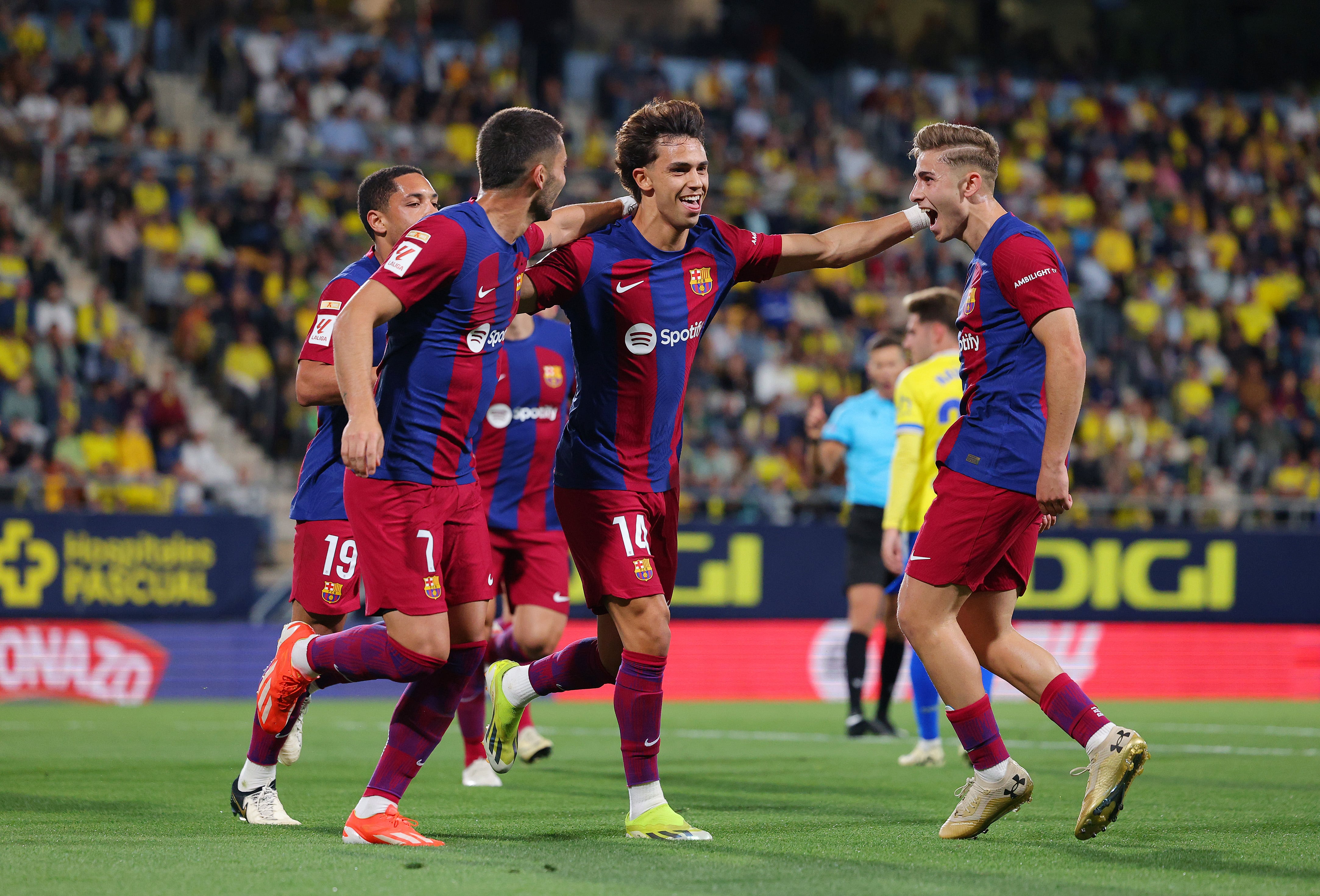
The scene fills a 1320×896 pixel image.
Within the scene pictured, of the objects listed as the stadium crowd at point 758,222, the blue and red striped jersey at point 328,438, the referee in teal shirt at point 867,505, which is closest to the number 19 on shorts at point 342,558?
the blue and red striped jersey at point 328,438

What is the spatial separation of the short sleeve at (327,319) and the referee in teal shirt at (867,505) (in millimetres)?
4805

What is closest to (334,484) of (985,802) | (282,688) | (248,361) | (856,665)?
(282,688)

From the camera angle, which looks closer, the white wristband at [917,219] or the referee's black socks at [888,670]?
the white wristband at [917,219]

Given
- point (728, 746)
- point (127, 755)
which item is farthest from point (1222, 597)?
point (127, 755)

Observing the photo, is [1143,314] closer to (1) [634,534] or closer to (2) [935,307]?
(2) [935,307]

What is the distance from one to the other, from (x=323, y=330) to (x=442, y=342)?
99cm

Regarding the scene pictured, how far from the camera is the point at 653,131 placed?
596 centimetres

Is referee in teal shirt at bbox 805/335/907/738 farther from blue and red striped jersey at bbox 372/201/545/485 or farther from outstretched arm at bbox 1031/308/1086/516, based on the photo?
blue and red striped jersey at bbox 372/201/545/485

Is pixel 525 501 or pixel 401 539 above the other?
pixel 401 539

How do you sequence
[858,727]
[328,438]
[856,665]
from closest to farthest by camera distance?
1. [328,438]
2. [858,727]
3. [856,665]

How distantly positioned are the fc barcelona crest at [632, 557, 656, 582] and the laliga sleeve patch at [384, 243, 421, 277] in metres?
1.34

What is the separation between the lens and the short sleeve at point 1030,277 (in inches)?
223

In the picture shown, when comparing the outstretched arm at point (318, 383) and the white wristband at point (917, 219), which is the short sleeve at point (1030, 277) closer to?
the white wristband at point (917, 219)

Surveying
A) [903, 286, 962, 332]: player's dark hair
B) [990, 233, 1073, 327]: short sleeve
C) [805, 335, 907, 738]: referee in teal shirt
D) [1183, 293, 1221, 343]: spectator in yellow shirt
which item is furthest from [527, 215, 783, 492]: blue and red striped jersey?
[1183, 293, 1221, 343]: spectator in yellow shirt
